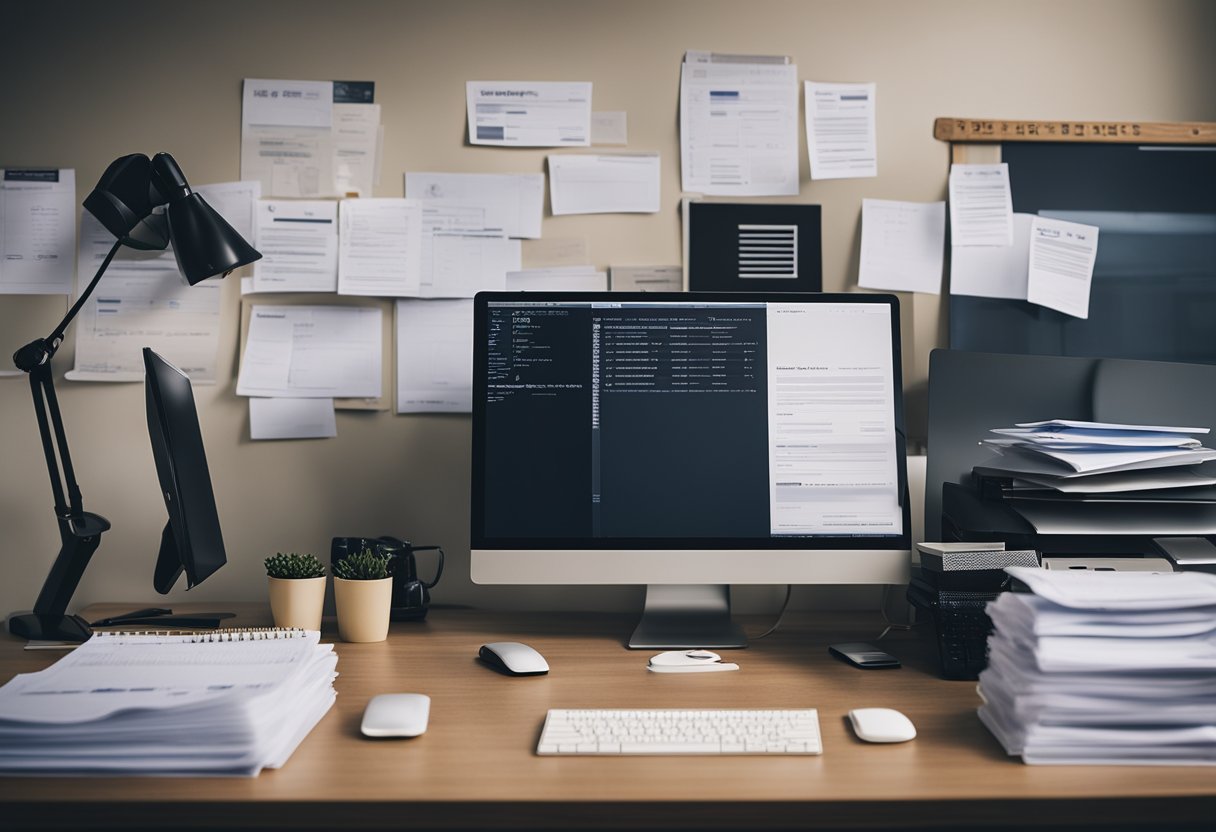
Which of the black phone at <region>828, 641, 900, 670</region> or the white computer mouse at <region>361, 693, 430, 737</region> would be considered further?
the black phone at <region>828, 641, 900, 670</region>

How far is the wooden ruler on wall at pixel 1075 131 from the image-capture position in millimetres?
1543

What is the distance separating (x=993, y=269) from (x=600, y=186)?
712mm

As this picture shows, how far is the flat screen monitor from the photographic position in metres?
1.23

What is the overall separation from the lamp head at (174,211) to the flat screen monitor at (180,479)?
0.61 feet

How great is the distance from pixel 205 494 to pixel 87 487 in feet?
1.02

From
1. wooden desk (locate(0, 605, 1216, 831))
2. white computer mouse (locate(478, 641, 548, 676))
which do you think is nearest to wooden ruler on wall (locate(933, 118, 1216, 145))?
wooden desk (locate(0, 605, 1216, 831))

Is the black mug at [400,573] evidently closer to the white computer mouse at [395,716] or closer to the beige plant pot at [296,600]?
the beige plant pot at [296,600]

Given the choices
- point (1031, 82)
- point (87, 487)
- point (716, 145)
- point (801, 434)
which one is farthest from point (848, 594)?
point (87, 487)

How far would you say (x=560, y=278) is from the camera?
5.03ft

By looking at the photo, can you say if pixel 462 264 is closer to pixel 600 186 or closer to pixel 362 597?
pixel 600 186

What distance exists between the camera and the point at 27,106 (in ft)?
4.98

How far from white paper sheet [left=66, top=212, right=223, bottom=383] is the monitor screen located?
568mm

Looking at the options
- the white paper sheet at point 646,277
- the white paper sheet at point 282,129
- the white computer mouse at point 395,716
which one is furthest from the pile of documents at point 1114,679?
the white paper sheet at point 282,129

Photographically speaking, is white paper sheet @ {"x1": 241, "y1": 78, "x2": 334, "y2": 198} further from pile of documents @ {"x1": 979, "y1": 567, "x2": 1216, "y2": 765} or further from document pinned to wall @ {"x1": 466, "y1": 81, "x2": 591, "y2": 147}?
pile of documents @ {"x1": 979, "y1": 567, "x2": 1216, "y2": 765}
